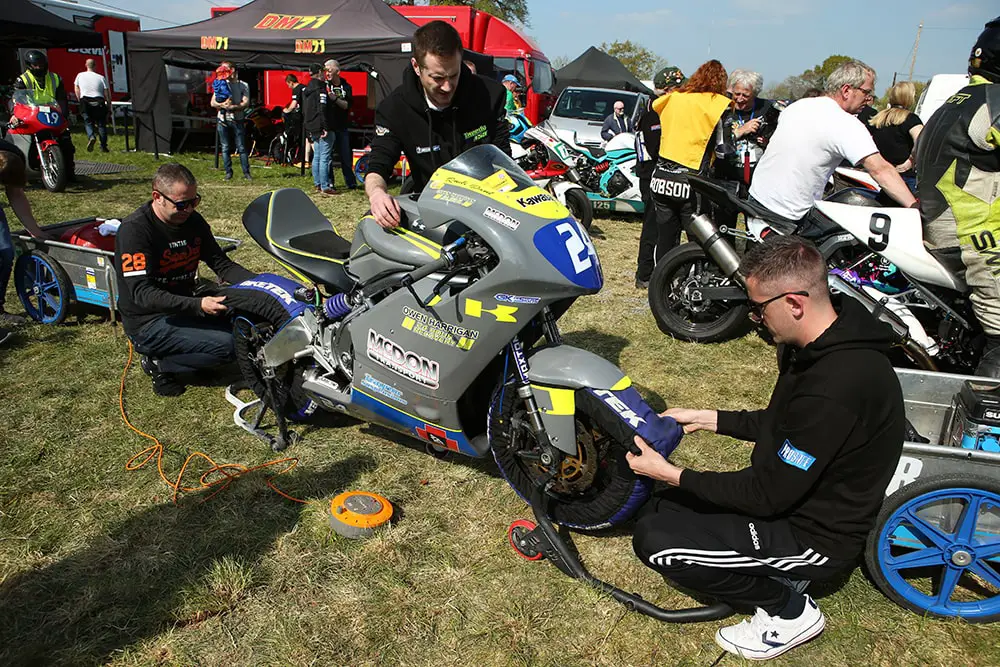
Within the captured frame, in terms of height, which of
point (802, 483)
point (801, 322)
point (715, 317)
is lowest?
point (715, 317)

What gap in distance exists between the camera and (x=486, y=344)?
110 inches

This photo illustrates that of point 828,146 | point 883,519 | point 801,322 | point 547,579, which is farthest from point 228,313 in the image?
point 828,146

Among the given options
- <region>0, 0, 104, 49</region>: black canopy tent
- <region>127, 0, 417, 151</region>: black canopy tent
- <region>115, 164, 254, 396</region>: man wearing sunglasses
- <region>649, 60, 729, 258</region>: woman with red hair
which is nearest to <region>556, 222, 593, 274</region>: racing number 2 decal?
<region>115, 164, 254, 396</region>: man wearing sunglasses

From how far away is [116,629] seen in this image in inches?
97.6

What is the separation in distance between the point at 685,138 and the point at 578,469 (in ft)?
12.8

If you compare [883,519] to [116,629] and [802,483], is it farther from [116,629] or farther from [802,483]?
[116,629]

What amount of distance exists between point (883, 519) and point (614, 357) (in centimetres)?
260

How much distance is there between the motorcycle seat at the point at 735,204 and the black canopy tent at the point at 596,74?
19.4m

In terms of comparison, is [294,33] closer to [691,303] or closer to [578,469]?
[691,303]

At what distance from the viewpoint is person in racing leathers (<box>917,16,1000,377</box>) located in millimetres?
3463

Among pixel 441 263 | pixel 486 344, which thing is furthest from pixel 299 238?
pixel 486 344

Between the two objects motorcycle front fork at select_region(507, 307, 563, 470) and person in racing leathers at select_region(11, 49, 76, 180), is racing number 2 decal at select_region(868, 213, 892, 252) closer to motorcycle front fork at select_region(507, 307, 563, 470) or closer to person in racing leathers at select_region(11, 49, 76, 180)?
motorcycle front fork at select_region(507, 307, 563, 470)

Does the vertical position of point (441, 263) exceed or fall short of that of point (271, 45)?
it falls short

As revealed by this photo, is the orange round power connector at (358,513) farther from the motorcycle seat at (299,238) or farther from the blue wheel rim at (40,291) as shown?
the blue wheel rim at (40,291)
